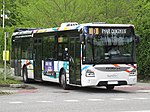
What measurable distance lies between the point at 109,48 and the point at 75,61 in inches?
64.3

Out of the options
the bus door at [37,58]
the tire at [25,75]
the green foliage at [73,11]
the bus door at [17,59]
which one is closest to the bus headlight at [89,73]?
the bus door at [37,58]

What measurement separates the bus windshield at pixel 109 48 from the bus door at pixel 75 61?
58cm

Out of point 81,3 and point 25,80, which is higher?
point 81,3

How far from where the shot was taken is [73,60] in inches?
817

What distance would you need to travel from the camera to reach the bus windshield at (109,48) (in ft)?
65.3

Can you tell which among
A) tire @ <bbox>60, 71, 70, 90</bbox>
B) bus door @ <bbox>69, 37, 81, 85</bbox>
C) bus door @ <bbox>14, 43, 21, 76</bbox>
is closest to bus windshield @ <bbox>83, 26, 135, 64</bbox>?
bus door @ <bbox>69, 37, 81, 85</bbox>

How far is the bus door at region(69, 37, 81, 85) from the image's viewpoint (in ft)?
66.7

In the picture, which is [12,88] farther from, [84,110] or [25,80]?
[84,110]

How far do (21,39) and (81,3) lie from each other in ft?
30.0

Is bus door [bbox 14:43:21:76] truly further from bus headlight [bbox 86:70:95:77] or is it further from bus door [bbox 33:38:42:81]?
bus headlight [bbox 86:70:95:77]

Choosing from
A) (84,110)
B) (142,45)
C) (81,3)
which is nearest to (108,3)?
(81,3)

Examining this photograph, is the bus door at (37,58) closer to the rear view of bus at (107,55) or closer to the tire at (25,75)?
the tire at (25,75)

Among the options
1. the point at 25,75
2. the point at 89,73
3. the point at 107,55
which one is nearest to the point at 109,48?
the point at 107,55

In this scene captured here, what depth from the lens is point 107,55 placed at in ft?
66.0
